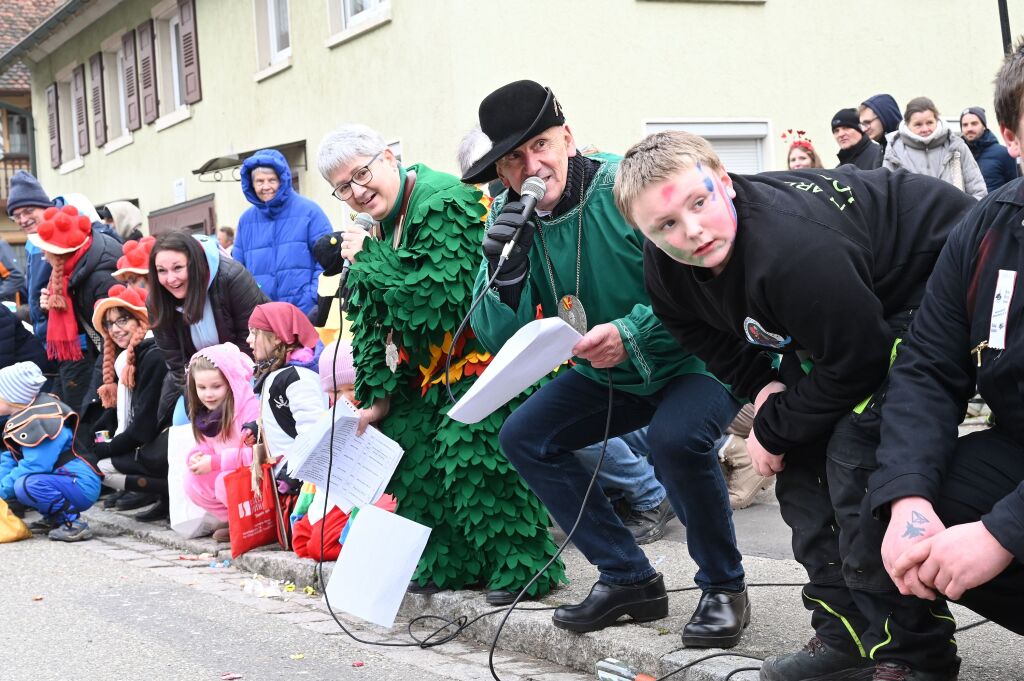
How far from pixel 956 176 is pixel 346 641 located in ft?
20.6

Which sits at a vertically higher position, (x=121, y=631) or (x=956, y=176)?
(x=956, y=176)

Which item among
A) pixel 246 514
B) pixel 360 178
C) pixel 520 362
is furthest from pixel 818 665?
pixel 246 514

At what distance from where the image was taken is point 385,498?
629cm

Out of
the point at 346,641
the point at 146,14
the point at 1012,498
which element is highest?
the point at 146,14

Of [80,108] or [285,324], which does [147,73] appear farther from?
[285,324]

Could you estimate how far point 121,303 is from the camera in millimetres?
9250

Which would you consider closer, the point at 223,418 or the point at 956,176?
the point at 223,418

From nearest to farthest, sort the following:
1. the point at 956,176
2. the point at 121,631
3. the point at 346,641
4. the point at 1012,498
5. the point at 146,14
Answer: the point at 1012,498
the point at 346,641
the point at 121,631
the point at 956,176
the point at 146,14

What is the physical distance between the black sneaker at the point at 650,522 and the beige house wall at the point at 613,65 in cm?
774

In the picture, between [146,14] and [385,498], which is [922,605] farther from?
[146,14]

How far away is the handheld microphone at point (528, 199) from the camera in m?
4.14

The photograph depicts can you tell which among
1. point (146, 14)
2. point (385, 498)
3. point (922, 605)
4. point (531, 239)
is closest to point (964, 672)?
point (922, 605)

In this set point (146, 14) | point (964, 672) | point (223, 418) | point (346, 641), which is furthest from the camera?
point (146, 14)

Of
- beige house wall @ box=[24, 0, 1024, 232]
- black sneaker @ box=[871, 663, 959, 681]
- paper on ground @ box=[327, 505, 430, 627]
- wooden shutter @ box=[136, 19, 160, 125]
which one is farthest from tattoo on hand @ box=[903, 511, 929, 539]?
wooden shutter @ box=[136, 19, 160, 125]
